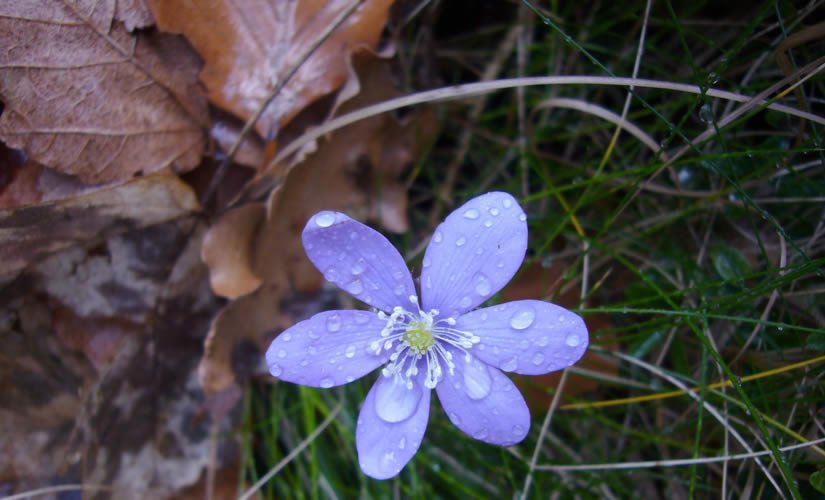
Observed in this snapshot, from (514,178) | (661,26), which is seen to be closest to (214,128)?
(514,178)

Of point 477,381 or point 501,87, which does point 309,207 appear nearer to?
point 501,87

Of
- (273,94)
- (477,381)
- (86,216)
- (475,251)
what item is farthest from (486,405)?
(86,216)

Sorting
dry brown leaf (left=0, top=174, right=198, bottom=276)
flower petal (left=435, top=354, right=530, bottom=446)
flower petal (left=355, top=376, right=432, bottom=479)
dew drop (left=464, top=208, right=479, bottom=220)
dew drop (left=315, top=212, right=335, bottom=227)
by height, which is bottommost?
flower petal (left=435, top=354, right=530, bottom=446)

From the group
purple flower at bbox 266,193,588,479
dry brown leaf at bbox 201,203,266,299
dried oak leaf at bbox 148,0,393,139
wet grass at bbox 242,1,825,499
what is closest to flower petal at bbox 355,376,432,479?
purple flower at bbox 266,193,588,479

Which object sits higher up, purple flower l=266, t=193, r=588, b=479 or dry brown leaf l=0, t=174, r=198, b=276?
dry brown leaf l=0, t=174, r=198, b=276

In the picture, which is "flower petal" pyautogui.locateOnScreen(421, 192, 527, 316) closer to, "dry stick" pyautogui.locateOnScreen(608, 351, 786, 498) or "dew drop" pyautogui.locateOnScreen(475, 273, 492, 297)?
"dew drop" pyautogui.locateOnScreen(475, 273, 492, 297)

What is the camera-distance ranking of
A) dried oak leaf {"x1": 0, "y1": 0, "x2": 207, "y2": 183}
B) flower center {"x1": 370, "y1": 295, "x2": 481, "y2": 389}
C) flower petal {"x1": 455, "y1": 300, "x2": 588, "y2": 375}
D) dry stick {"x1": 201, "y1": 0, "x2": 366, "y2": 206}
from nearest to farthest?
flower petal {"x1": 455, "y1": 300, "x2": 588, "y2": 375}, flower center {"x1": 370, "y1": 295, "x2": 481, "y2": 389}, dried oak leaf {"x1": 0, "y1": 0, "x2": 207, "y2": 183}, dry stick {"x1": 201, "y1": 0, "x2": 366, "y2": 206}
